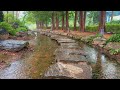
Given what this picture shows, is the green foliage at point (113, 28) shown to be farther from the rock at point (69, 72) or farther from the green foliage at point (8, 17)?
the rock at point (69, 72)

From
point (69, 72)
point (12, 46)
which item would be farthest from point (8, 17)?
point (69, 72)

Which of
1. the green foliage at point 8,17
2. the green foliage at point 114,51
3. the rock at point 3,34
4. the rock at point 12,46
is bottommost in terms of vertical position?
the green foliage at point 114,51

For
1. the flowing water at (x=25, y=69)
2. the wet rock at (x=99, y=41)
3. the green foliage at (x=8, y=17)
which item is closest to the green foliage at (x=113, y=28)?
the wet rock at (x=99, y=41)

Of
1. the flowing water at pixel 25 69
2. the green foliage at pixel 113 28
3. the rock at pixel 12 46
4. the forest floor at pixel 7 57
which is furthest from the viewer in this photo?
the green foliage at pixel 113 28

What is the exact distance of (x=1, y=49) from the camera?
1191 cm

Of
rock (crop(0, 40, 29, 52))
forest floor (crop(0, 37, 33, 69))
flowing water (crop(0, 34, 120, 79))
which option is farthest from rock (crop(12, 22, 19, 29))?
flowing water (crop(0, 34, 120, 79))

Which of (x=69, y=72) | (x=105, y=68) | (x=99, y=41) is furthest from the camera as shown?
(x=99, y=41)

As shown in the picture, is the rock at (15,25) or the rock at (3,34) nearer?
the rock at (3,34)

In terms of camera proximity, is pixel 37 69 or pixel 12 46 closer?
pixel 37 69

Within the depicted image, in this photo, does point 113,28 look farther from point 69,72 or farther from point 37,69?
point 69,72

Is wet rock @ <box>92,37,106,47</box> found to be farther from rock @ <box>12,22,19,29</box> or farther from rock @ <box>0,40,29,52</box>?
rock @ <box>12,22,19,29</box>

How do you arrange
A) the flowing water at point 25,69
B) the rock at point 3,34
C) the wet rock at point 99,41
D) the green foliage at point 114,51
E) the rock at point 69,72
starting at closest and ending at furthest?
the rock at point 69,72 → the flowing water at point 25,69 → the green foliage at point 114,51 → the wet rock at point 99,41 → the rock at point 3,34
